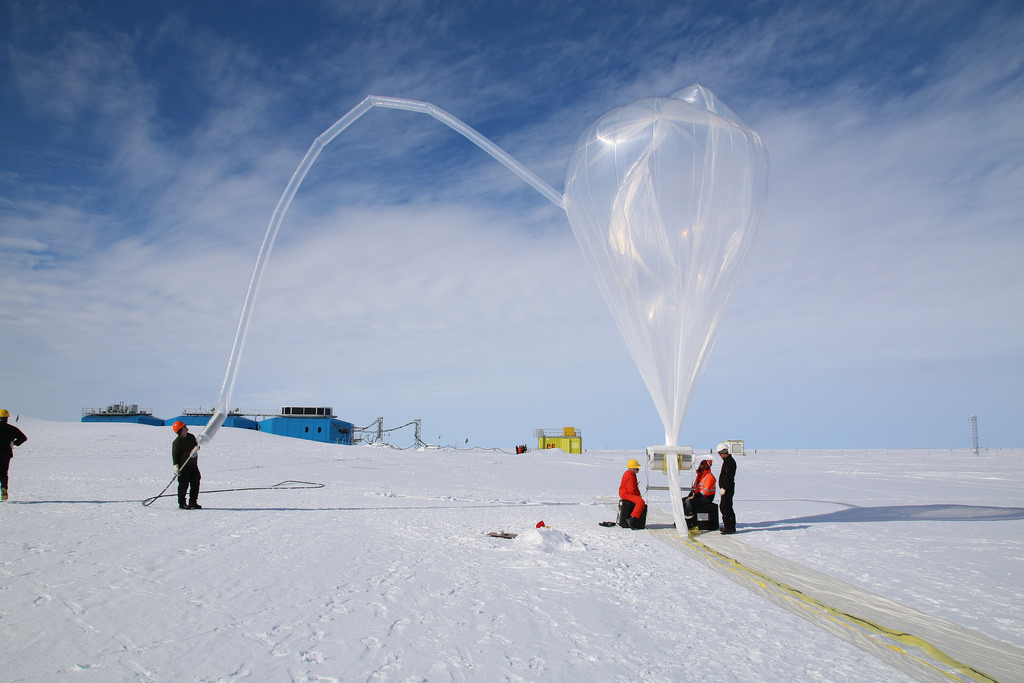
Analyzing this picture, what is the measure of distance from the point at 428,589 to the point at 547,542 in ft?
9.50

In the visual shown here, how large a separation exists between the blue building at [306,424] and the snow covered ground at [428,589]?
1653 inches

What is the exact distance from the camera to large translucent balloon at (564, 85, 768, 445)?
8.80 meters

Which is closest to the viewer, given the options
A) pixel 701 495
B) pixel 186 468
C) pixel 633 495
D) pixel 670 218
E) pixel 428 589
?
pixel 428 589

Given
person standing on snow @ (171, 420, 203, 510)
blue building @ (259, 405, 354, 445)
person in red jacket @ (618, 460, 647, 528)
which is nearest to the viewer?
person in red jacket @ (618, 460, 647, 528)

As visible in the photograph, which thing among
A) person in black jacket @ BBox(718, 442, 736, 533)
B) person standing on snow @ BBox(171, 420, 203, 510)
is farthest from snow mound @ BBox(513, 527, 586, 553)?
person standing on snow @ BBox(171, 420, 203, 510)

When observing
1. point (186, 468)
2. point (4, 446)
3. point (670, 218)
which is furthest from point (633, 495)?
point (4, 446)

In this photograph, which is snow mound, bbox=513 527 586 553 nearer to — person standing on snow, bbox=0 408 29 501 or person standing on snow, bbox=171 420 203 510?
person standing on snow, bbox=171 420 203 510

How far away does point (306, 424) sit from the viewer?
181ft

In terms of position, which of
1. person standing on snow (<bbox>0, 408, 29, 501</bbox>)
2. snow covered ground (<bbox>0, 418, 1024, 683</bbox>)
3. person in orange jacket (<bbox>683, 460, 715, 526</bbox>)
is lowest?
snow covered ground (<bbox>0, 418, 1024, 683</bbox>)

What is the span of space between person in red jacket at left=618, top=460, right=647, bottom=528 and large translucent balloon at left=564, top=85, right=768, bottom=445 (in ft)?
5.57

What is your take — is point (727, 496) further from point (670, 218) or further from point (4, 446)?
point (4, 446)

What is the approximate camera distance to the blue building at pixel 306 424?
5466cm

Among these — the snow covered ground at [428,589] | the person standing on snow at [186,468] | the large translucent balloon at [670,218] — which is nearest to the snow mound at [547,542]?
the snow covered ground at [428,589]

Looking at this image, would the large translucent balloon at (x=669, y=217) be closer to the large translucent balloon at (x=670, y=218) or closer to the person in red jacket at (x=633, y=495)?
the large translucent balloon at (x=670, y=218)
